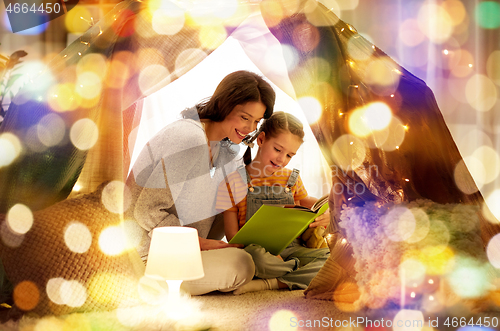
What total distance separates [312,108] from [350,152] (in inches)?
7.9

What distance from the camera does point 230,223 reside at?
1.51m

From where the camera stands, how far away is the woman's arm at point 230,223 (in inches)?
59.3

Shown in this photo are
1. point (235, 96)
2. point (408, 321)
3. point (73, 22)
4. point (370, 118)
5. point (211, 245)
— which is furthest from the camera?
point (73, 22)

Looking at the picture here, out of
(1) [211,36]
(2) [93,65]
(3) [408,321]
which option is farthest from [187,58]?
(3) [408,321]

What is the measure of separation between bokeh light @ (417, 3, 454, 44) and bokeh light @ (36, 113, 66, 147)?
5.88 ft

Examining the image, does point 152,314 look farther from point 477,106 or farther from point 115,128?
point 477,106

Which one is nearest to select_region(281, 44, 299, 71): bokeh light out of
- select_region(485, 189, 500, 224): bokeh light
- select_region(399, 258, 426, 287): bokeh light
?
select_region(399, 258, 426, 287): bokeh light

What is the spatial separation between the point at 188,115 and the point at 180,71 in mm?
187

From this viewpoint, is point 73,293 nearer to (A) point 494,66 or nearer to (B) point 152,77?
(B) point 152,77

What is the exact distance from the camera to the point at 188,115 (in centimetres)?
155

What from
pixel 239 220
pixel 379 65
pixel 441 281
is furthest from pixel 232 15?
pixel 441 281

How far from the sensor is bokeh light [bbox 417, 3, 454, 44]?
1.90m

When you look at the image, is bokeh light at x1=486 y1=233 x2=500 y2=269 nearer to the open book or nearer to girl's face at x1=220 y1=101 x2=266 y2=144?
the open book

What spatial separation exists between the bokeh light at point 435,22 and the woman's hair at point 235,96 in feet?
3.31
